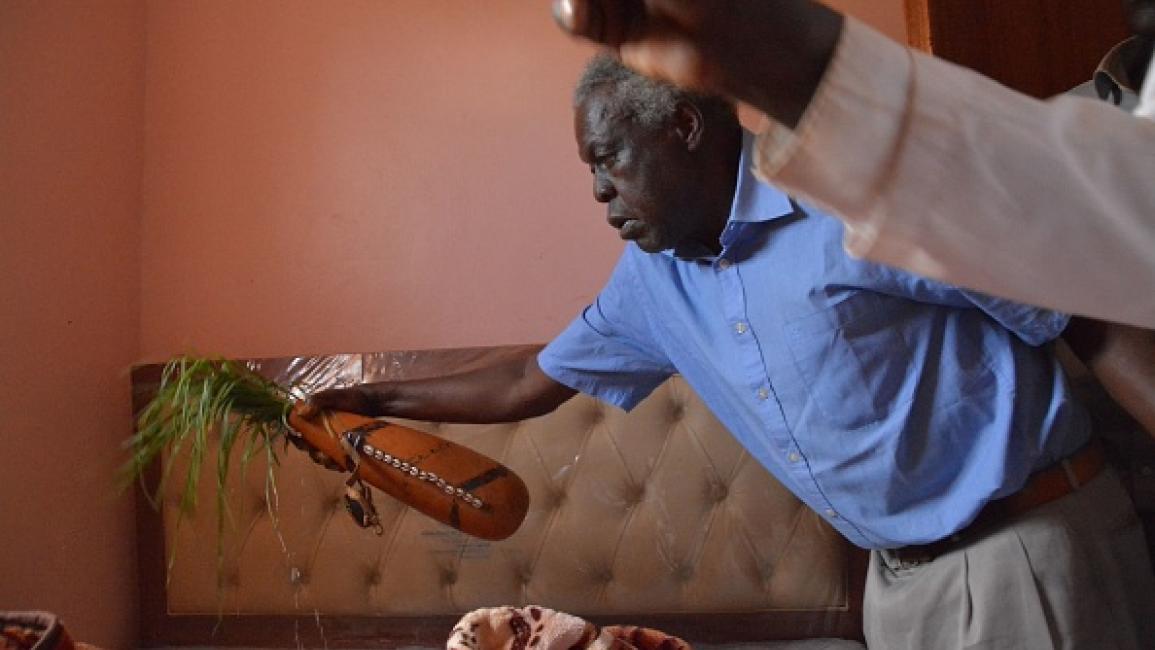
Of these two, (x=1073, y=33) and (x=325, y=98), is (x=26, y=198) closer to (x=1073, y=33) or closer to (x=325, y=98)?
(x=325, y=98)

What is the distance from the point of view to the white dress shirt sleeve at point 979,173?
0.37 meters

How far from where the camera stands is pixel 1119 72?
1.25 meters

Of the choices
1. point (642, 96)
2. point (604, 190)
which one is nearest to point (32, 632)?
point (604, 190)

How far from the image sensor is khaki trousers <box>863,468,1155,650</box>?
1.10m

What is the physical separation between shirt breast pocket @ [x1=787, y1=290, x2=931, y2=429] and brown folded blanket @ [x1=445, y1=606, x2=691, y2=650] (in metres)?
0.60

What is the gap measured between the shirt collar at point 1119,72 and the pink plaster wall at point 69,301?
5.85 ft

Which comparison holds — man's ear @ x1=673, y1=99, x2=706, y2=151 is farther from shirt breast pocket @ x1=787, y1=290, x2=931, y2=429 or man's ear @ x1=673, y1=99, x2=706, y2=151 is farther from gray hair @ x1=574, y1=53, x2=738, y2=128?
shirt breast pocket @ x1=787, y1=290, x2=931, y2=429

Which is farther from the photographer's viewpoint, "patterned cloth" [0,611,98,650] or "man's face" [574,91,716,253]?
"patterned cloth" [0,611,98,650]

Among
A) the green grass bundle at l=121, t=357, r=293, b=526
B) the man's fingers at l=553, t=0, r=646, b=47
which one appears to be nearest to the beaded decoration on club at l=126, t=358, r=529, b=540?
the green grass bundle at l=121, t=357, r=293, b=526

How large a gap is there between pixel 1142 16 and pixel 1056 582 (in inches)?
25.8

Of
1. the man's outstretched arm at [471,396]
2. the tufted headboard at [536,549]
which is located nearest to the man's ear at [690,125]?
the man's outstretched arm at [471,396]

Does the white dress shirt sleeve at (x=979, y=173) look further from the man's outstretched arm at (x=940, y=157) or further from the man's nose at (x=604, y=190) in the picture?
the man's nose at (x=604, y=190)

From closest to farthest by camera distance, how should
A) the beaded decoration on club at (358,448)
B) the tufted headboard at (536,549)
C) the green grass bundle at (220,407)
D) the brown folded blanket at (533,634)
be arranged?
the beaded decoration on club at (358,448), the brown folded blanket at (533,634), the green grass bundle at (220,407), the tufted headboard at (536,549)

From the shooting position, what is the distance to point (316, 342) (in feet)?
7.03
